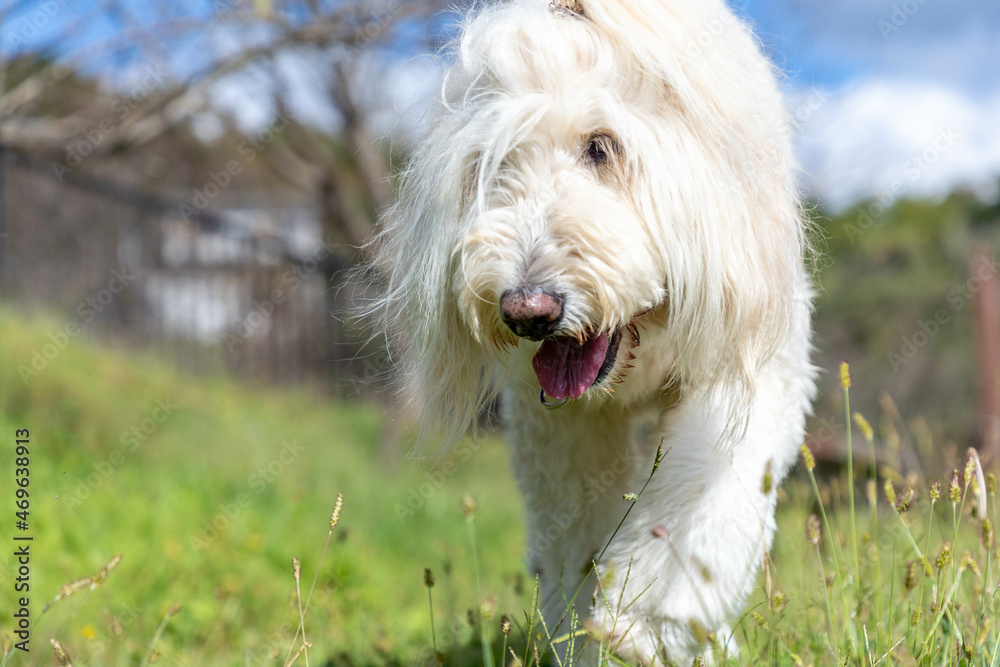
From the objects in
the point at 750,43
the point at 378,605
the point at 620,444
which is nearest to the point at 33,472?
the point at 378,605

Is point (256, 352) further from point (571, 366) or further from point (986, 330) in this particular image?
point (571, 366)

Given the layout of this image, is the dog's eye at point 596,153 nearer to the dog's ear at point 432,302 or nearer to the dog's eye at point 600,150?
the dog's eye at point 600,150

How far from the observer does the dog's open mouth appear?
2160 mm

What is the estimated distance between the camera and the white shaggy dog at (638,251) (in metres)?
2.09

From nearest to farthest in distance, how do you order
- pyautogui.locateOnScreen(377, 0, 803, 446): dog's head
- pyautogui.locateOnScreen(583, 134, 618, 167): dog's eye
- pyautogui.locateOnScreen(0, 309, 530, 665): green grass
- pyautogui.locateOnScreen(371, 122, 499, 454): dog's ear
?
pyautogui.locateOnScreen(377, 0, 803, 446): dog's head, pyautogui.locateOnScreen(583, 134, 618, 167): dog's eye, pyautogui.locateOnScreen(371, 122, 499, 454): dog's ear, pyautogui.locateOnScreen(0, 309, 530, 665): green grass

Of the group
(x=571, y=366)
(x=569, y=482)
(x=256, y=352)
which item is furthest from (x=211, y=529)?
(x=256, y=352)

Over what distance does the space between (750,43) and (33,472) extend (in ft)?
16.0

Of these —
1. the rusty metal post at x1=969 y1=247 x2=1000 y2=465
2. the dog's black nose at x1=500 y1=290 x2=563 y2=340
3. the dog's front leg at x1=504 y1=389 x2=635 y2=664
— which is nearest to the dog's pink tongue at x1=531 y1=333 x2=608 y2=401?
the dog's black nose at x1=500 y1=290 x2=563 y2=340

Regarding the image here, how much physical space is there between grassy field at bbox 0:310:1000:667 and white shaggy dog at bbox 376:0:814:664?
0.26m

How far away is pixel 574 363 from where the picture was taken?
218cm

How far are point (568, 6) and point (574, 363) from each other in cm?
99

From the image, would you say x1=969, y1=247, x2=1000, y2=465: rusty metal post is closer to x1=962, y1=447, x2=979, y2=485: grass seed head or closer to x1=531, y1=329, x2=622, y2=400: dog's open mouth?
x1=962, y1=447, x2=979, y2=485: grass seed head

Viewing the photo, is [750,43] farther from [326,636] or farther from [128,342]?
[128,342]

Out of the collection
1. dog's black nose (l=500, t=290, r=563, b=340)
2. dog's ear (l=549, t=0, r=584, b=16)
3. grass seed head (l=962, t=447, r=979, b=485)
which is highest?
dog's ear (l=549, t=0, r=584, b=16)
